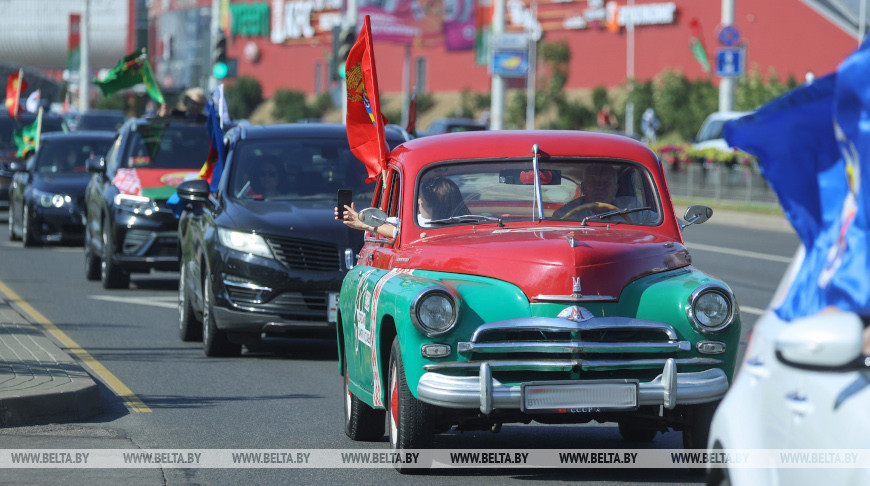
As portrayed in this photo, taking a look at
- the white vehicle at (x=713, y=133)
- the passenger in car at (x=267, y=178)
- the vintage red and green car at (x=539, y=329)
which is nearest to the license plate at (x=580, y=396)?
the vintage red and green car at (x=539, y=329)

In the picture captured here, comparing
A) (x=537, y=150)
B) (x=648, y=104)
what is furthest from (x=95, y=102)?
(x=537, y=150)

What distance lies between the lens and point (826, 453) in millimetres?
3688

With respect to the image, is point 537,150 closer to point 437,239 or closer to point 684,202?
point 437,239

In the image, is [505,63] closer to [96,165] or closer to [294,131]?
[96,165]

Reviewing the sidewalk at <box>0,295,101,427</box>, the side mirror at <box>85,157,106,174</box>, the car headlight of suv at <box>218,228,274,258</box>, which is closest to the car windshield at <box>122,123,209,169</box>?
the side mirror at <box>85,157,106,174</box>

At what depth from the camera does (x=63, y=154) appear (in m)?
24.0

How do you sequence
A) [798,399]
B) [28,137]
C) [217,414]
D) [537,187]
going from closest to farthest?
1. [798,399]
2. [537,187]
3. [217,414]
4. [28,137]

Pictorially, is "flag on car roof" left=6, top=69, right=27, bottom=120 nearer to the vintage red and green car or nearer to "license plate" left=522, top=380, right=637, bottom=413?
the vintage red and green car

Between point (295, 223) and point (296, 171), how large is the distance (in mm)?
1080

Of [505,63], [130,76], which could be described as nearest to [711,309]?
[130,76]

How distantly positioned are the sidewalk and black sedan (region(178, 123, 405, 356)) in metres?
1.40

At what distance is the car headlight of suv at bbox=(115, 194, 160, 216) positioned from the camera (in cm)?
1708

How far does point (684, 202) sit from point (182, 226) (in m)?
22.2

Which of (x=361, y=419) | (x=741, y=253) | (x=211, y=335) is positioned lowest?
(x=741, y=253)
